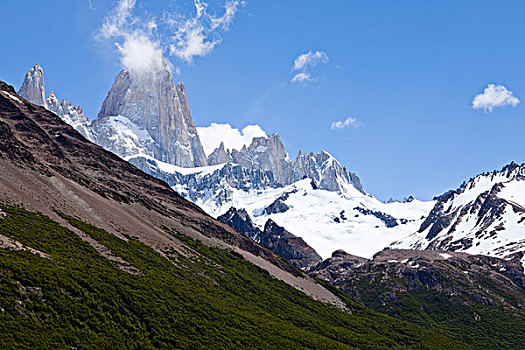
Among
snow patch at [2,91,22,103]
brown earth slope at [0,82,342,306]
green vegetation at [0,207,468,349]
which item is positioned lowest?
green vegetation at [0,207,468,349]

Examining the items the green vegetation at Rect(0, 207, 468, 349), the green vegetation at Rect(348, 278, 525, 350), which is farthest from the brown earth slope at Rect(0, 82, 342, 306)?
the green vegetation at Rect(348, 278, 525, 350)

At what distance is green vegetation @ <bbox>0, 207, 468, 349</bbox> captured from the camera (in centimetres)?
5450

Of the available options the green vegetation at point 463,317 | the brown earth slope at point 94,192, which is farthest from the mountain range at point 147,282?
the green vegetation at point 463,317

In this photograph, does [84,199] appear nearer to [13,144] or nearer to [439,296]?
[13,144]

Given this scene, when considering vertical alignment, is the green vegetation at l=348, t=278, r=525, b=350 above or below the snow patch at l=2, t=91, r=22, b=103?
below

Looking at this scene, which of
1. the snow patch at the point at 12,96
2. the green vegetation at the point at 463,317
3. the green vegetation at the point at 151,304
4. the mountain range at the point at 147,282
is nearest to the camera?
the green vegetation at the point at 151,304

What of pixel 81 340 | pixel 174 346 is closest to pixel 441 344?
pixel 174 346

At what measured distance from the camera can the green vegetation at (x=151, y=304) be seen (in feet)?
179

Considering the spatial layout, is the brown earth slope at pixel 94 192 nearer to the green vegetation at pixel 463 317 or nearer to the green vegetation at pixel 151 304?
the green vegetation at pixel 151 304

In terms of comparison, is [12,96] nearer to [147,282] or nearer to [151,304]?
[147,282]

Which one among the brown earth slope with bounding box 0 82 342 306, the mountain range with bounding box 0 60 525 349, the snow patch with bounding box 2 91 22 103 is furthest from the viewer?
the snow patch with bounding box 2 91 22 103

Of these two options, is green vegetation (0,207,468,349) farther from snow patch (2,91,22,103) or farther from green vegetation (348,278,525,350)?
snow patch (2,91,22,103)

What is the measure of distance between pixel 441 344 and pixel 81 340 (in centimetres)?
10470

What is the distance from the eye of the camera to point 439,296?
195 meters
